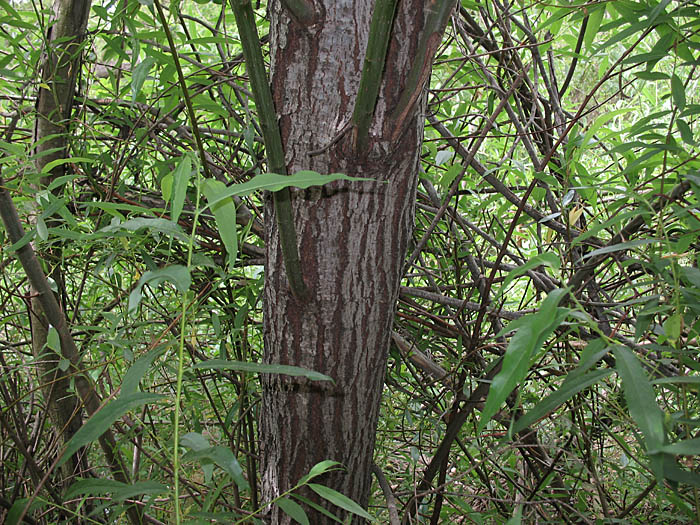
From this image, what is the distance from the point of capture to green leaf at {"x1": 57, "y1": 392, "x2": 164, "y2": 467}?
1.32 ft

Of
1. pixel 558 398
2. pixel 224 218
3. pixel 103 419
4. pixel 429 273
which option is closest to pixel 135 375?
pixel 103 419

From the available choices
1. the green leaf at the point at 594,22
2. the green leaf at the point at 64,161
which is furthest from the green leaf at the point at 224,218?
the green leaf at the point at 594,22

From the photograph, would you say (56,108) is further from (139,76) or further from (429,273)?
(429,273)

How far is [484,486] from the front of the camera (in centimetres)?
108

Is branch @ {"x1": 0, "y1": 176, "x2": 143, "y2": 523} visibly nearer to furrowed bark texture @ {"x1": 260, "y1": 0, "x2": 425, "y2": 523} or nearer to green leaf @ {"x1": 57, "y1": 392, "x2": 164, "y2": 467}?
furrowed bark texture @ {"x1": 260, "y1": 0, "x2": 425, "y2": 523}

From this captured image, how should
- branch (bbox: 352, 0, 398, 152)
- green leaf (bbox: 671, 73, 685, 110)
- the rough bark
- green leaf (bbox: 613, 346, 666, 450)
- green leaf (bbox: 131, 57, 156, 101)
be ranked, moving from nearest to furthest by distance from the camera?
green leaf (bbox: 613, 346, 666, 450) < branch (bbox: 352, 0, 398, 152) < green leaf (bbox: 671, 73, 685, 110) < green leaf (bbox: 131, 57, 156, 101) < the rough bark

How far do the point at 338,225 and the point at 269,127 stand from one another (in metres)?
0.18

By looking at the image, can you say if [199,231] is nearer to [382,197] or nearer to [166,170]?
[166,170]

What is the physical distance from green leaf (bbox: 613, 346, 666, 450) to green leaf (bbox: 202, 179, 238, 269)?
0.31m

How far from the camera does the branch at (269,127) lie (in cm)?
44

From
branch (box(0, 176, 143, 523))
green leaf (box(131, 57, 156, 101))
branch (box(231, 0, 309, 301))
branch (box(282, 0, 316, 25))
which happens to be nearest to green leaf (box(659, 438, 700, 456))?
branch (box(231, 0, 309, 301))

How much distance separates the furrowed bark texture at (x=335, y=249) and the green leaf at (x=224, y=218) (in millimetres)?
173

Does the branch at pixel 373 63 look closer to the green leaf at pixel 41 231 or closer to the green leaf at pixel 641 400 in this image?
the green leaf at pixel 641 400

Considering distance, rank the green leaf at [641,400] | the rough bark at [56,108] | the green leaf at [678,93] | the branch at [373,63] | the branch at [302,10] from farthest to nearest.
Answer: the rough bark at [56,108] → the green leaf at [678,93] → the branch at [302,10] → the branch at [373,63] → the green leaf at [641,400]
